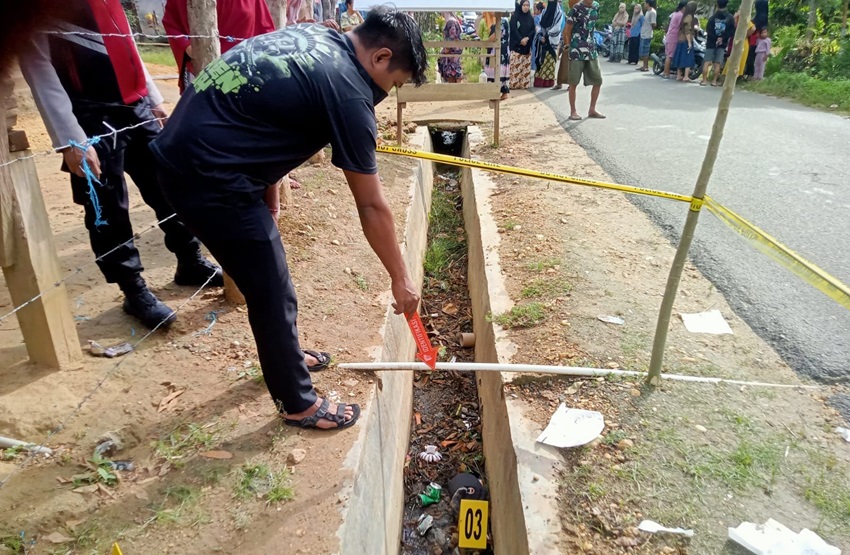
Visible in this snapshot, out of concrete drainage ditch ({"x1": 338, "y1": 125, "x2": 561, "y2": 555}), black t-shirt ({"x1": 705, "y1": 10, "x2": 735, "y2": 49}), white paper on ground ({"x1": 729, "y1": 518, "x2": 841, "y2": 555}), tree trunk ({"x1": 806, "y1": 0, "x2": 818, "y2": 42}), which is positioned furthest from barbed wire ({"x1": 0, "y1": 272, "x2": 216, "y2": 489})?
tree trunk ({"x1": 806, "y1": 0, "x2": 818, "y2": 42})

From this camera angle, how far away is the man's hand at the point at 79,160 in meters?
2.51

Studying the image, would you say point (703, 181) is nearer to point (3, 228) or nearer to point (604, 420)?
point (604, 420)

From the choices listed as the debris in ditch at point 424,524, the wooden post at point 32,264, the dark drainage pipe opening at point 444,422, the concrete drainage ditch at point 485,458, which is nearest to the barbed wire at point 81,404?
the wooden post at point 32,264

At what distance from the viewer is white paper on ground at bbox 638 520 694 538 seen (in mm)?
2053

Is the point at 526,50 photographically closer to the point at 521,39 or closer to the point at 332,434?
the point at 521,39

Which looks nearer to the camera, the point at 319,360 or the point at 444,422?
the point at 319,360

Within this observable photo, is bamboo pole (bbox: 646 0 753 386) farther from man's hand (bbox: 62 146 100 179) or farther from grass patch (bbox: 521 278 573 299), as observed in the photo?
man's hand (bbox: 62 146 100 179)

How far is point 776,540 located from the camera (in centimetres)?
197

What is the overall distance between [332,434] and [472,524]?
952 millimetres

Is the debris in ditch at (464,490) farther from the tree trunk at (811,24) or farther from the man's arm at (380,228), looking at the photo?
the tree trunk at (811,24)

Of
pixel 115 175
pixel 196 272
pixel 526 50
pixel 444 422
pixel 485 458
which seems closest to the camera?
pixel 115 175

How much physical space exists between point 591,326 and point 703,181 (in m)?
1.12

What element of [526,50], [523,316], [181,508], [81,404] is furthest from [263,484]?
[526,50]

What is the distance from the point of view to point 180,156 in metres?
1.96
